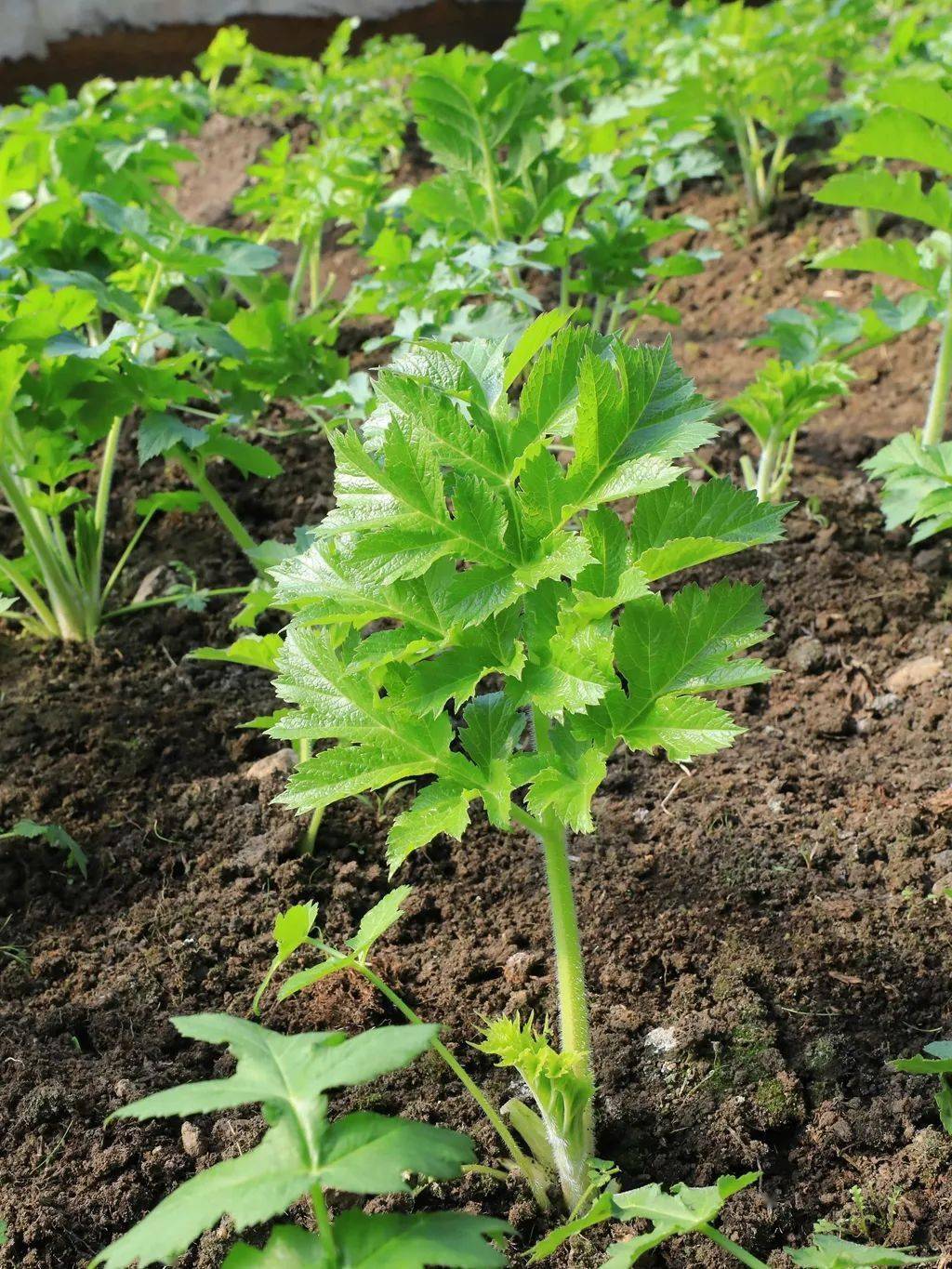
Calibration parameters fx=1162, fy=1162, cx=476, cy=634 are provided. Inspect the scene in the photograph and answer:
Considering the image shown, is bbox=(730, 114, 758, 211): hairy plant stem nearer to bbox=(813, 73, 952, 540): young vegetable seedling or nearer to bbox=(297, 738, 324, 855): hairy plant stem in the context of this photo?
bbox=(813, 73, 952, 540): young vegetable seedling

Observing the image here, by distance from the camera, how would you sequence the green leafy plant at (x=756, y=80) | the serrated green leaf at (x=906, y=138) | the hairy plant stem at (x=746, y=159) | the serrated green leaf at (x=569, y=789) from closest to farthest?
1. the serrated green leaf at (x=569, y=789)
2. the serrated green leaf at (x=906, y=138)
3. the green leafy plant at (x=756, y=80)
4. the hairy plant stem at (x=746, y=159)

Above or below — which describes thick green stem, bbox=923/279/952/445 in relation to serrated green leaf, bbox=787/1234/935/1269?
above

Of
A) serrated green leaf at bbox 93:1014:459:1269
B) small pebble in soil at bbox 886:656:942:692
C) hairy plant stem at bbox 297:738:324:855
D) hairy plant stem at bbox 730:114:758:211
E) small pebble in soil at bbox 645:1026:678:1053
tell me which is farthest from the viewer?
hairy plant stem at bbox 730:114:758:211

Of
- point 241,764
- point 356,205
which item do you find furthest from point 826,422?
point 241,764

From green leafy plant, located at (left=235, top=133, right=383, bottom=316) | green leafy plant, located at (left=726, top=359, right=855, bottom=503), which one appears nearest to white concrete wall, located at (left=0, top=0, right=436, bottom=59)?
green leafy plant, located at (left=235, top=133, right=383, bottom=316)

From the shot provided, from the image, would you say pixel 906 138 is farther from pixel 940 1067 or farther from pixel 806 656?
pixel 940 1067

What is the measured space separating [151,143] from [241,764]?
197cm

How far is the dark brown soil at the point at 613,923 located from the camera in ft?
4.66

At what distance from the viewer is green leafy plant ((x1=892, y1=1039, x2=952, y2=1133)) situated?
1329 mm

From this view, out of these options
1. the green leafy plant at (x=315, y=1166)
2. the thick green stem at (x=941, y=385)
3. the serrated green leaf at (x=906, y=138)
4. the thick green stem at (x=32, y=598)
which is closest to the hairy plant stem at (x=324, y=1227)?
the green leafy plant at (x=315, y=1166)

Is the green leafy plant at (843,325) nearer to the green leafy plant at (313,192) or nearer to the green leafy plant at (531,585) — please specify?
the green leafy plant at (313,192)

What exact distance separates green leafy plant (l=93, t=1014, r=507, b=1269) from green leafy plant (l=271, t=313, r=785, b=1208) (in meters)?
0.31

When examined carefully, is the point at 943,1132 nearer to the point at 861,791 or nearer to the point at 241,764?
the point at 861,791

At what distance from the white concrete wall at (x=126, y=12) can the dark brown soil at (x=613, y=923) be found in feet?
20.7
